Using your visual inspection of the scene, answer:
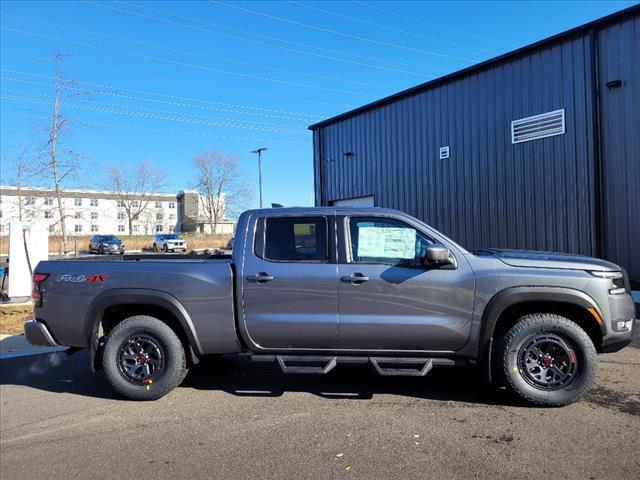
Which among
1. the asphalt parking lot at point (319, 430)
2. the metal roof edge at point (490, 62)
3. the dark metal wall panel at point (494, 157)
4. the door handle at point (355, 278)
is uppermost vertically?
the metal roof edge at point (490, 62)

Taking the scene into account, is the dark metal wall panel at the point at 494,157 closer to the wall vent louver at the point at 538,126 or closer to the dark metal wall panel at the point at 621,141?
the wall vent louver at the point at 538,126

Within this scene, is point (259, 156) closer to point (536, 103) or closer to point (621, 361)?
point (536, 103)

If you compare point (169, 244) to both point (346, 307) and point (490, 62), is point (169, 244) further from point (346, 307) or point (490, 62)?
point (346, 307)

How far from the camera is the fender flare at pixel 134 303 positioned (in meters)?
4.72

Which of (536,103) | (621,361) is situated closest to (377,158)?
(536,103)

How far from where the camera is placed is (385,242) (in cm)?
473

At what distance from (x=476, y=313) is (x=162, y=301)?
115 inches

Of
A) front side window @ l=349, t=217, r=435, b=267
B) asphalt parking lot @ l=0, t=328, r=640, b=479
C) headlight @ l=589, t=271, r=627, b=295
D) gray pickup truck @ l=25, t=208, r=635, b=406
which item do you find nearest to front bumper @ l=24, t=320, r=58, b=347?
gray pickup truck @ l=25, t=208, r=635, b=406

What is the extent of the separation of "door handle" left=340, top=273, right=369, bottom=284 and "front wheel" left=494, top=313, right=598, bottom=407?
4.42 feet

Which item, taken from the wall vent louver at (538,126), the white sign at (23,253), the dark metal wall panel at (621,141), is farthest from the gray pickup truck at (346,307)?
the wall vent louver at (538,126)

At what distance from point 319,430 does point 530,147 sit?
36.7 ft

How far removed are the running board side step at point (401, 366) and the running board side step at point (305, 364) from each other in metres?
0.39

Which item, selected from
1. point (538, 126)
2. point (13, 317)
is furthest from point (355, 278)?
point (538, 126)

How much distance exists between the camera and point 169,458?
362cm
